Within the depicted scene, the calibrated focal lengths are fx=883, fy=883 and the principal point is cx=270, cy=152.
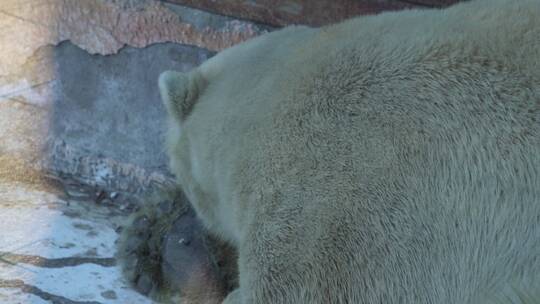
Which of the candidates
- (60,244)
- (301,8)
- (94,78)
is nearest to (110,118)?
(94,78)

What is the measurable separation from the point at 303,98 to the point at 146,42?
1.23 m

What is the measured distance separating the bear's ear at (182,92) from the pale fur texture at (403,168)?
1.09 ft

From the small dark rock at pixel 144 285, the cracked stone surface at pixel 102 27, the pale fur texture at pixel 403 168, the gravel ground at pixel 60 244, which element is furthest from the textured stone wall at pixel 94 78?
the pale fur texture at pixel 403 168

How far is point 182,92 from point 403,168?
679 mm

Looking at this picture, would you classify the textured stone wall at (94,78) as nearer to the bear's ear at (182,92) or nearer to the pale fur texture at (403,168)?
the bear's ear at (182,92)

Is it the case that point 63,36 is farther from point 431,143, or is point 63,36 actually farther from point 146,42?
point 431,143

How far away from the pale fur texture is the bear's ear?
0.33m

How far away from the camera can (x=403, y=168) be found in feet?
4.80

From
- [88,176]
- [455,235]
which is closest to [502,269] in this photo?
[455,235]

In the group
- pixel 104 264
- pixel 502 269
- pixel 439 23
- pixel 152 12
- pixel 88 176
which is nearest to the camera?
pixel 502 269

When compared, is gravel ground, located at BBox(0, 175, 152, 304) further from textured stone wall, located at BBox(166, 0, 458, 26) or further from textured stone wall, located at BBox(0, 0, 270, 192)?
textured stone wall, located at BBox(166, 0, 458, 26)

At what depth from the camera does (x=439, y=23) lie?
1.57 m

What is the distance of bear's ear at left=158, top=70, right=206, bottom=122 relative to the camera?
198 cm

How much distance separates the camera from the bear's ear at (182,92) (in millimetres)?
1978
